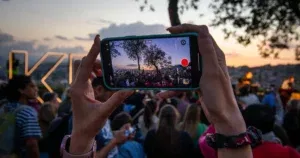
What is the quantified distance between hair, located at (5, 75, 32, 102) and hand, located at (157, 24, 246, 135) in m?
A: 3.00

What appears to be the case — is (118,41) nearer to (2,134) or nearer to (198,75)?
(198,75)

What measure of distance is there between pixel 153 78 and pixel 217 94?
32 centimetres

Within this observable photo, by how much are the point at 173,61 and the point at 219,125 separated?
0.31 m

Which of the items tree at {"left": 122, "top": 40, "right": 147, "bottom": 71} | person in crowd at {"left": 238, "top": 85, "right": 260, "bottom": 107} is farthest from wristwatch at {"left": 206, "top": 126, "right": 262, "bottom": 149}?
person in crowd at {"left": 238, "top": 85, "right": 260, "bottom": 107}

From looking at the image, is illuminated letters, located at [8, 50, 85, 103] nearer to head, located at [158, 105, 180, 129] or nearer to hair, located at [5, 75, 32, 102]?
hair, located at [5, 75, 32, 102]

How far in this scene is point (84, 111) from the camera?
1.46m

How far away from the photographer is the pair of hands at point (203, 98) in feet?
3.85

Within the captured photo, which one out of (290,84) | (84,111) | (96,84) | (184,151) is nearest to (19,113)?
(96,84)

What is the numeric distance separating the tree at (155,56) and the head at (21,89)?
108 inches

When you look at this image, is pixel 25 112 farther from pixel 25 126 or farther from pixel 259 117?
pixel 259 117

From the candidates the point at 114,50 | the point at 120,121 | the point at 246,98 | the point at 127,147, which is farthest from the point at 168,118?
the point at 246,98

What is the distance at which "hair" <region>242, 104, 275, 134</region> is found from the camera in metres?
2.66

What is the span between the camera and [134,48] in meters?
1.43

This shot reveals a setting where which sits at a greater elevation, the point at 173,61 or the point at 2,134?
the point at 173,61
